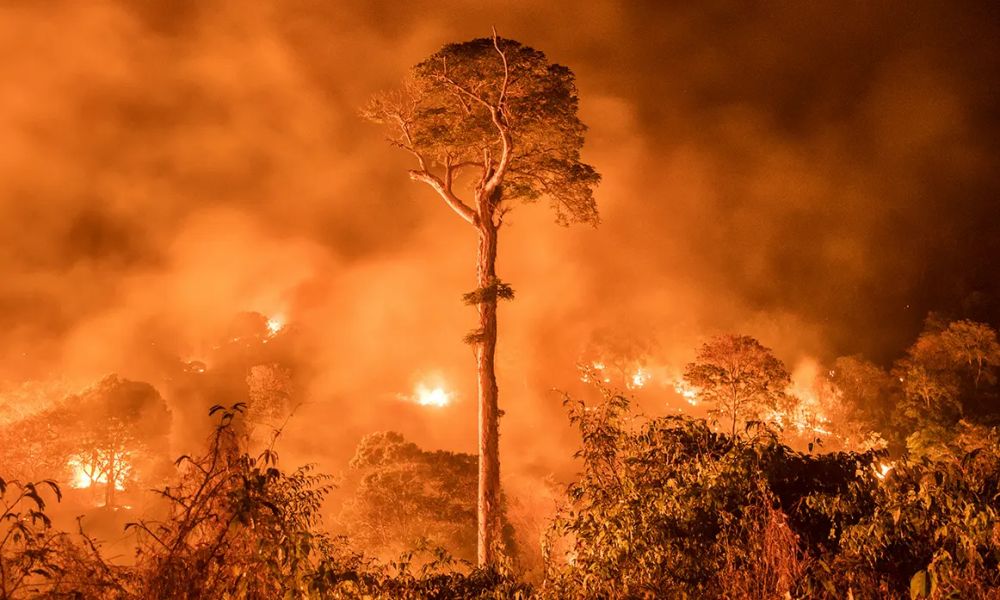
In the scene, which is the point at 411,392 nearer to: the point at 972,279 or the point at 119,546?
the point at 119,546

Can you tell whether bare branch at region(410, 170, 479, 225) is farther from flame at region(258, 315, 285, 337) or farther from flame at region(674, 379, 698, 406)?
flame at region(258, 315, 285, 337)

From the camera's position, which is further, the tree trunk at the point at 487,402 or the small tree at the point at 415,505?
the small tree at the point at 415,505

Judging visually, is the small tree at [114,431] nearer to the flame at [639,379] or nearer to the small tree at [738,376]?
the small tree at [738,376]

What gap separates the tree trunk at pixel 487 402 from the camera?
14.4m

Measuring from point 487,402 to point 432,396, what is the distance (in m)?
38.6

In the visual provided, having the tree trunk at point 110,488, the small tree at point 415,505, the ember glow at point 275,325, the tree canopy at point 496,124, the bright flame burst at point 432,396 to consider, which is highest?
the ember glow at point 275,325

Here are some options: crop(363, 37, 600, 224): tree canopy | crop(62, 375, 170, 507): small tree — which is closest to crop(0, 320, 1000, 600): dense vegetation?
crop(363, 37, 600, 224): tree canopy

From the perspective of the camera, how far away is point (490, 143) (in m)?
16.1

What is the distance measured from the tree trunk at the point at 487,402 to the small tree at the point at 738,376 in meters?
16.4

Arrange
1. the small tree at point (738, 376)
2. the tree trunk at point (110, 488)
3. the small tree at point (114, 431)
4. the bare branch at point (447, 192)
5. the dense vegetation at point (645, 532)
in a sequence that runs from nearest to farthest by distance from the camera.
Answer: the dense vegetation at point (645, 532) < the bare branch at point (447, 192) < the small tree at point (738, 376) < the tree trunk at point (110, 488) < the small tree at point (114, 431)

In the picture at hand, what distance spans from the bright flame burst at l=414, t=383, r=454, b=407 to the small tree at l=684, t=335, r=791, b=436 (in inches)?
1038

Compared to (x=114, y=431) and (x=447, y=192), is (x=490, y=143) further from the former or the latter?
(x=114, y=431)

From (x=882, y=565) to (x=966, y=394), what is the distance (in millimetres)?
36916

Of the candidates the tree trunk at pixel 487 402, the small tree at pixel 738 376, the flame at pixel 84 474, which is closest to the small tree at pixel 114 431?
the flame at pixel 84 474
